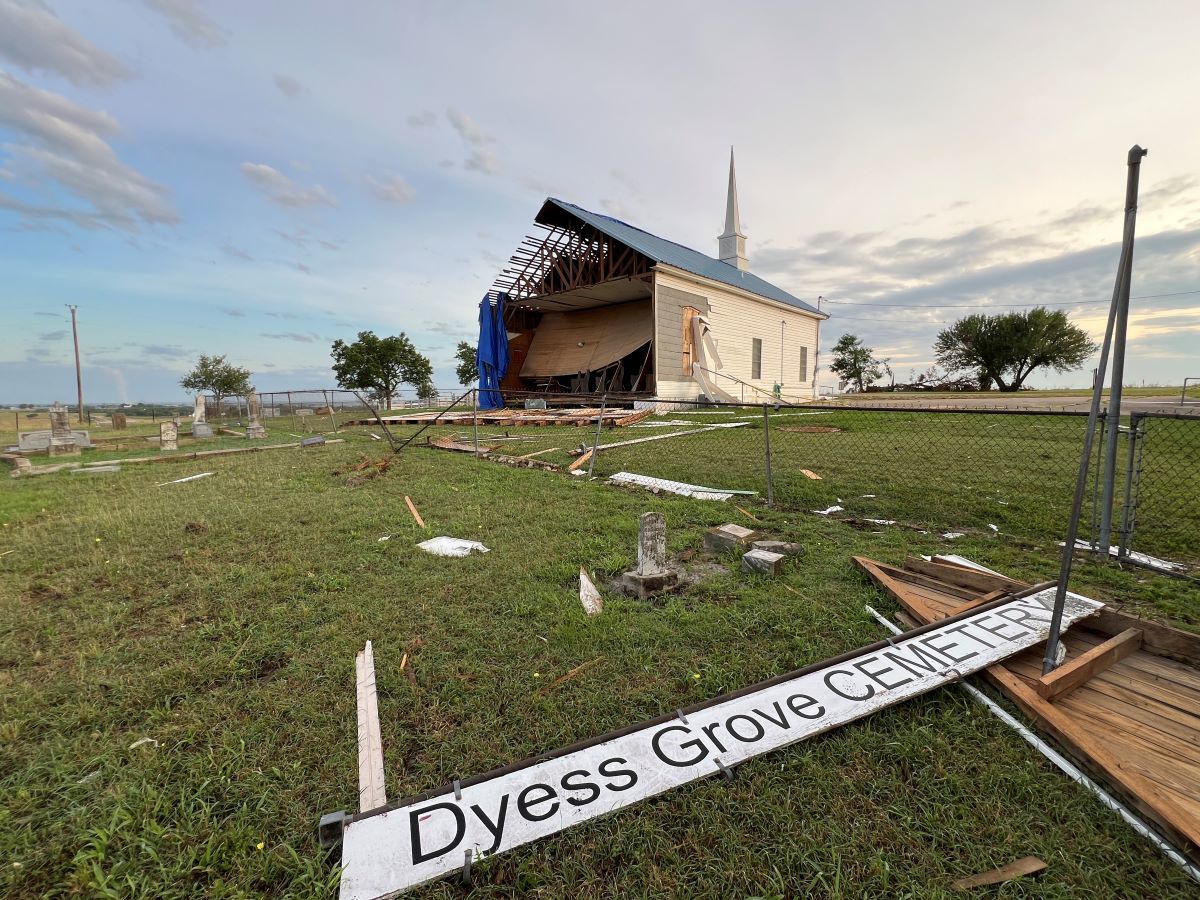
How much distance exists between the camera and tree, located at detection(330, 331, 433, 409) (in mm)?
37625

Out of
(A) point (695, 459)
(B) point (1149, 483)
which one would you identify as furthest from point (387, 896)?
(B) point (1149, 483)

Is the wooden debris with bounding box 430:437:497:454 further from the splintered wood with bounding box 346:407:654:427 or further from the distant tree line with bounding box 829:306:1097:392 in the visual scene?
the distant tree line with bounding box 829:306:1097:392

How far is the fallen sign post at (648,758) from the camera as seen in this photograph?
5.26 feet

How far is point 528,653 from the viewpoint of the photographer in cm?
275

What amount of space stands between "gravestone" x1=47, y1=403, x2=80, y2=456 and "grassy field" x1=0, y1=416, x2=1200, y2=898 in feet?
34.7

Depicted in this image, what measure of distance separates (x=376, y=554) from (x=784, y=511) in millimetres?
4276

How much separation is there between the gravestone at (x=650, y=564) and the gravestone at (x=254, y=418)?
670 inches

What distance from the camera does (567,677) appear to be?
2.53m

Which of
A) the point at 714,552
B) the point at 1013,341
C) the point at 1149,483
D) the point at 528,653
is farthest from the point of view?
the point at 1013,341

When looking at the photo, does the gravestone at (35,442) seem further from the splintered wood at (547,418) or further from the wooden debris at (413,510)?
the wooden debris at (413,510)

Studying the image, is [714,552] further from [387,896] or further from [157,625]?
[157,625]

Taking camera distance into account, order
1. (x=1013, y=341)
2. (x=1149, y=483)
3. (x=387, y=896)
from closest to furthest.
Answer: (x=387, y=896) → (x=1149, y=483) → (x=1013, y=341)

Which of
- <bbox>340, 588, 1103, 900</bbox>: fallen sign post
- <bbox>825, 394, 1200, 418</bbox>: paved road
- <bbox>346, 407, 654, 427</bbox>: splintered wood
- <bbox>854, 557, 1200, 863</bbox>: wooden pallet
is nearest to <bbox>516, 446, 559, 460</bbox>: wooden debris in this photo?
<bbox>346, 407, 654, 427</bbox>: splintered wood

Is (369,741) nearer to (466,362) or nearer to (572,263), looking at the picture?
(572,263)
